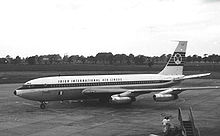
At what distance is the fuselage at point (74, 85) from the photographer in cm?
3378

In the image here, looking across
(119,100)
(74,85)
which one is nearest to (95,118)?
(119,100)

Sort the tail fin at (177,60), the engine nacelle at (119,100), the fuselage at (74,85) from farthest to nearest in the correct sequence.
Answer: the tail fin at (177,60) → the fuselage at (74,85) → the engine nacelle at (119,100)

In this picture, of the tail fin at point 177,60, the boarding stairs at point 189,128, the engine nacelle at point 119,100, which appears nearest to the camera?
the boarding stairs at point 189,128

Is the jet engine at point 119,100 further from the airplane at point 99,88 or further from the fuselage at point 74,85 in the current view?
the fuselage at point 74,85

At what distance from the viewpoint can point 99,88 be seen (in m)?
36.6

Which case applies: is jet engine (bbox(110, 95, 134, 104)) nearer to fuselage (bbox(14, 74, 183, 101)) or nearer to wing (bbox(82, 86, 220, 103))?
wing (bbox(82, 86, 220, 103))

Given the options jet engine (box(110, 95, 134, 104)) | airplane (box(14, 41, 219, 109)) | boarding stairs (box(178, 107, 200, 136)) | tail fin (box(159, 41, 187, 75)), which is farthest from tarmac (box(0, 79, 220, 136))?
tail fin (box(159, 41, 187, 75))

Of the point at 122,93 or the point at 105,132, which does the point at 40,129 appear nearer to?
the point at 105,132

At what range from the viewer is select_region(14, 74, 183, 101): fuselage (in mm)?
33781

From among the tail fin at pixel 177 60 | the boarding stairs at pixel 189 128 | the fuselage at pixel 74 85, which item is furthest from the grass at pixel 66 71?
the boarding stairs at pixel 189 128

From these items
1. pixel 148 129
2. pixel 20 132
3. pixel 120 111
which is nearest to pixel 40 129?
pixel 20 132

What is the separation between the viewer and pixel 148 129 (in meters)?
24.2

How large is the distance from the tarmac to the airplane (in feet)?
4.68

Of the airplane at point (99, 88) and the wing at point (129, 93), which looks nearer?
the wing at point (129, 93)
